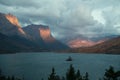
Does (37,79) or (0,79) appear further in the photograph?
(37,79)

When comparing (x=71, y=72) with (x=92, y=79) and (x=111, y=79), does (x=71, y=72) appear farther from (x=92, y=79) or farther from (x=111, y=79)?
(x=92, y=79)

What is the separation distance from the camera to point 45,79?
177250mm

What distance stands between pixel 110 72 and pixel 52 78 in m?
24.3

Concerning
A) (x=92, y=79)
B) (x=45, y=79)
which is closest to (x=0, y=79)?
(x=45, y=79)

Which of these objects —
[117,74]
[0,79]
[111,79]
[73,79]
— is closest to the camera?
[117,74]

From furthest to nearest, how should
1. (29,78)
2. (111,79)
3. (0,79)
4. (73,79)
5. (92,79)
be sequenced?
(29,78) → (92,79) → (0,79) → (73,79) → (111,79)

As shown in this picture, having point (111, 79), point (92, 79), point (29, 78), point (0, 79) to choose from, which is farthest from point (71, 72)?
point (29, 78)

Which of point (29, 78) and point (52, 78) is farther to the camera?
point (29, 78)

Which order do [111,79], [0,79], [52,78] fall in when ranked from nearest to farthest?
1. [111,79]
2. [52,78]
3. [0,79]

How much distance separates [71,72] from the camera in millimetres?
66000

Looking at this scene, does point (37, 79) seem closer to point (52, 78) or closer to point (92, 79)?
point (92, 79)

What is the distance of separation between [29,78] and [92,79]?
52.3 metres

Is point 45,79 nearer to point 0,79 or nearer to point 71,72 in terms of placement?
point 0,79

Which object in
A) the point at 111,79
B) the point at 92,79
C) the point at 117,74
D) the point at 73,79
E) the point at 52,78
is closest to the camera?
the point at 117,74
